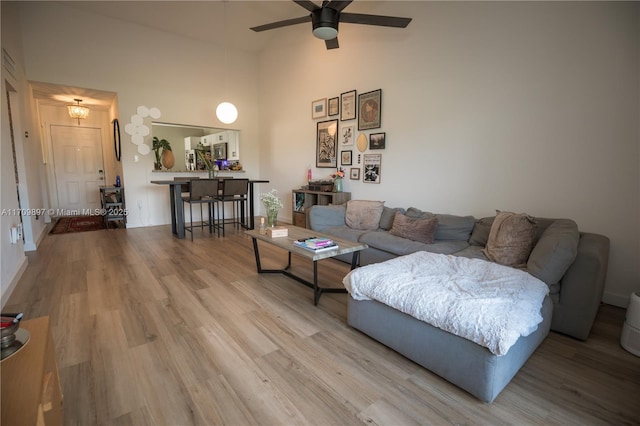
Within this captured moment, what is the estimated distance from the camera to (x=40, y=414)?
30.4 inches

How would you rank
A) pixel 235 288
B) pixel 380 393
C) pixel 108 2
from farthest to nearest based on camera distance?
pixel 108 2, pixel 235 288, pixel 380 393

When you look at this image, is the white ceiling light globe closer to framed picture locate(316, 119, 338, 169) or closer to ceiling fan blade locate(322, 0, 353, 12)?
framed picture locate(316, 119, 338, 169)

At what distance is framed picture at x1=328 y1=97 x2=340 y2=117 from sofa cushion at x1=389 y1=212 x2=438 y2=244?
2277 millimetres

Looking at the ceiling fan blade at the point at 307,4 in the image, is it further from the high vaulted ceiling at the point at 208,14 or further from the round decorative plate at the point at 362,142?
the round decorative plate at the point at 362,142

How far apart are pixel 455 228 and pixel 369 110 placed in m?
2.09

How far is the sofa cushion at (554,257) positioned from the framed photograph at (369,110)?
2.64 metres

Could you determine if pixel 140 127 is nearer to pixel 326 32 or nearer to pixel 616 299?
pixel 326 32

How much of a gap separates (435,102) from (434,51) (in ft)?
1.91

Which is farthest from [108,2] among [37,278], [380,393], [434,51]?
[380,393]

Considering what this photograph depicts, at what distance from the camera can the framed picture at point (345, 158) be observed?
465 cm

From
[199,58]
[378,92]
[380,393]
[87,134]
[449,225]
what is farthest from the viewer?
[87,134]

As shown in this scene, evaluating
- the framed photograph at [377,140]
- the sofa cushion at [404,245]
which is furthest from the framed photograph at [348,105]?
the sofa cushion at [404,245]

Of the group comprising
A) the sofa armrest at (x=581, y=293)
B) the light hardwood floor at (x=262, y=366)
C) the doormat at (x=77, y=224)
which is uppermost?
the sofa armrest at (x=581, y=293)

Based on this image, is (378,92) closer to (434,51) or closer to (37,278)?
(434,51)
